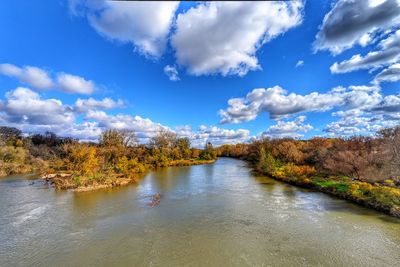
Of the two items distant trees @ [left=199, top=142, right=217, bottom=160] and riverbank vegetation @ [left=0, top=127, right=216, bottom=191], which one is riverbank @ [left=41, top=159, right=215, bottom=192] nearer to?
riverbank vegetation @ [left=0, top=127, right=216, bottom=191]

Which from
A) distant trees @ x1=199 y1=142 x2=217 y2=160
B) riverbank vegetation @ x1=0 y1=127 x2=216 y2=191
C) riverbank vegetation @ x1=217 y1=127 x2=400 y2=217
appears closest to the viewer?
riverbank vegetation @ x1=217 y1=127 x2=400 y2=217

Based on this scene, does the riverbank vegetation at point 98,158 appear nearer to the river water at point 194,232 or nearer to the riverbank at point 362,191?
the river water at point 194,232

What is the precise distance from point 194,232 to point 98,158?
2501cm

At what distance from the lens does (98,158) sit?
34.1 m

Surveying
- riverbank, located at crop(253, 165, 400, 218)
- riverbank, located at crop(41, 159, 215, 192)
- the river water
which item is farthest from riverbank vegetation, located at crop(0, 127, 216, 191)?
riverbank, located at crop(253, 165, 400, 218)

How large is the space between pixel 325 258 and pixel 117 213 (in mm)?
13721

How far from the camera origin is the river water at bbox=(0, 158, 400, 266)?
10.8m

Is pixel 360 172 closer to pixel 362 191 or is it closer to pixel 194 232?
pixel 362 191

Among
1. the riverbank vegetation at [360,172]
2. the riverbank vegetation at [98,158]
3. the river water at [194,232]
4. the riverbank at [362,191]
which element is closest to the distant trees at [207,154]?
the riverbank vegetation at [98,158]

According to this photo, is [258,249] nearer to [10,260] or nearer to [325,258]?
[325,258]

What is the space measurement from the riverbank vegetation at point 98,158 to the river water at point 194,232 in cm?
692

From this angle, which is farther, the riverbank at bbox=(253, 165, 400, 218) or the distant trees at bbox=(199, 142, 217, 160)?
the distant trees at bbox=(199, 142, 217, 160)

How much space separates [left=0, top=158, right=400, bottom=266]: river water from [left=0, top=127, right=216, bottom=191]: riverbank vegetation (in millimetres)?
6923

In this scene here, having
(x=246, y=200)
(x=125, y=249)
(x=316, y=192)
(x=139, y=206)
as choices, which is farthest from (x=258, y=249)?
(x=316, y=192)
